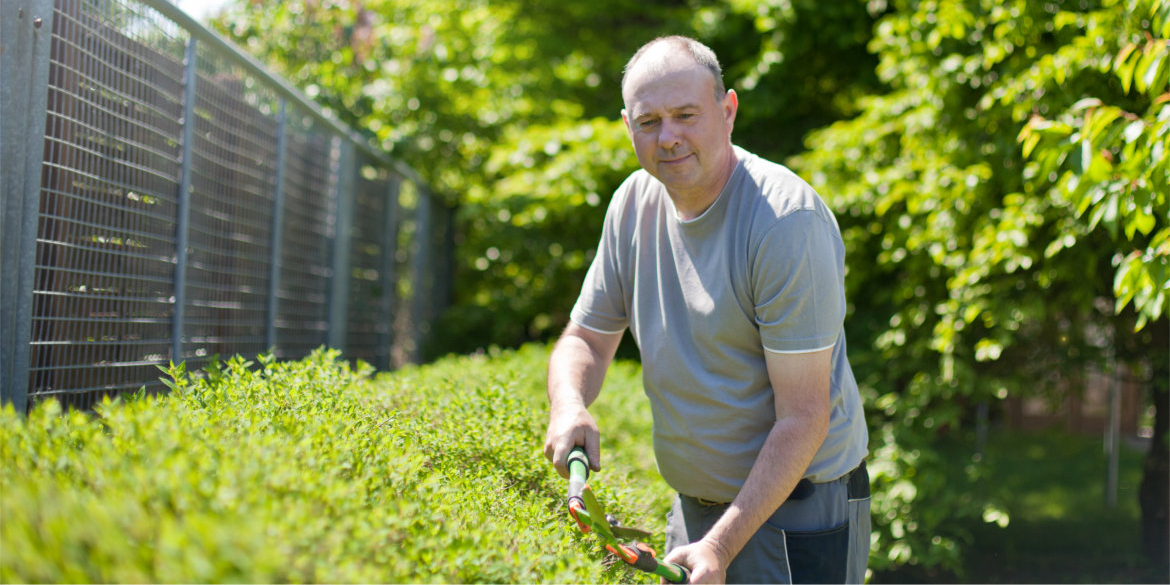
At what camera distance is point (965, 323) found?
16.8ft

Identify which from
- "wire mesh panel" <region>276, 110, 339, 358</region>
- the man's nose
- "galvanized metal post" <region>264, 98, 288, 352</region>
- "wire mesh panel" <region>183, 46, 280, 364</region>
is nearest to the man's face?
the man's nose

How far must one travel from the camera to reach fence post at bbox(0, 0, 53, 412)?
8.66 ft

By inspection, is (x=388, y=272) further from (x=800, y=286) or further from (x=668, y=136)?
(x=800, y=286)

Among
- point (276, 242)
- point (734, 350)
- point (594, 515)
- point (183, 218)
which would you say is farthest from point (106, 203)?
point (734, 350)

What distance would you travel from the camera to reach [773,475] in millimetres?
2189

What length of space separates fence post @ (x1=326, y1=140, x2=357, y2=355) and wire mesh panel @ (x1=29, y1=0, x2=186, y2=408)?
2.43m

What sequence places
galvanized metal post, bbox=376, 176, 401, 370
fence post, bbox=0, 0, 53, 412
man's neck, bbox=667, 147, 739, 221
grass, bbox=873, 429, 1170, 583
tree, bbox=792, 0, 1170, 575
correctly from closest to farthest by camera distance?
man's neck, bbox=667, 147, 739, 221 < fence post, bbox=0, 0, 53, 412 < tree, bbox=792, 0, 1170, 575 < grass, bbox=873, 429, 1170, 583 < galvanized metal post, bbox=376, 176, 401, 370

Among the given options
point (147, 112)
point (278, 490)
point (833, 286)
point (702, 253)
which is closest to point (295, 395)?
point (278, 490)

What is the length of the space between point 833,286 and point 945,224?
3.26 metres

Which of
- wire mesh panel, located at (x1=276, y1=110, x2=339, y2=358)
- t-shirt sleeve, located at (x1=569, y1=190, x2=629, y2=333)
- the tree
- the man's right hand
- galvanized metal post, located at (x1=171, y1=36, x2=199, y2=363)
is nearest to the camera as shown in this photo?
the man's right hand

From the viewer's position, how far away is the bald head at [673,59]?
2.43m

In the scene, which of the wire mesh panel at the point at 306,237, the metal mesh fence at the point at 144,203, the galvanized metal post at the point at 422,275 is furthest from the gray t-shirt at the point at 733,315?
the galvanized metal post at the point at 422,275

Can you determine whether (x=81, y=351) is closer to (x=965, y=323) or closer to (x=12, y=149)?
(x=12, y=149)

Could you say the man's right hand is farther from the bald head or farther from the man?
the bald head
